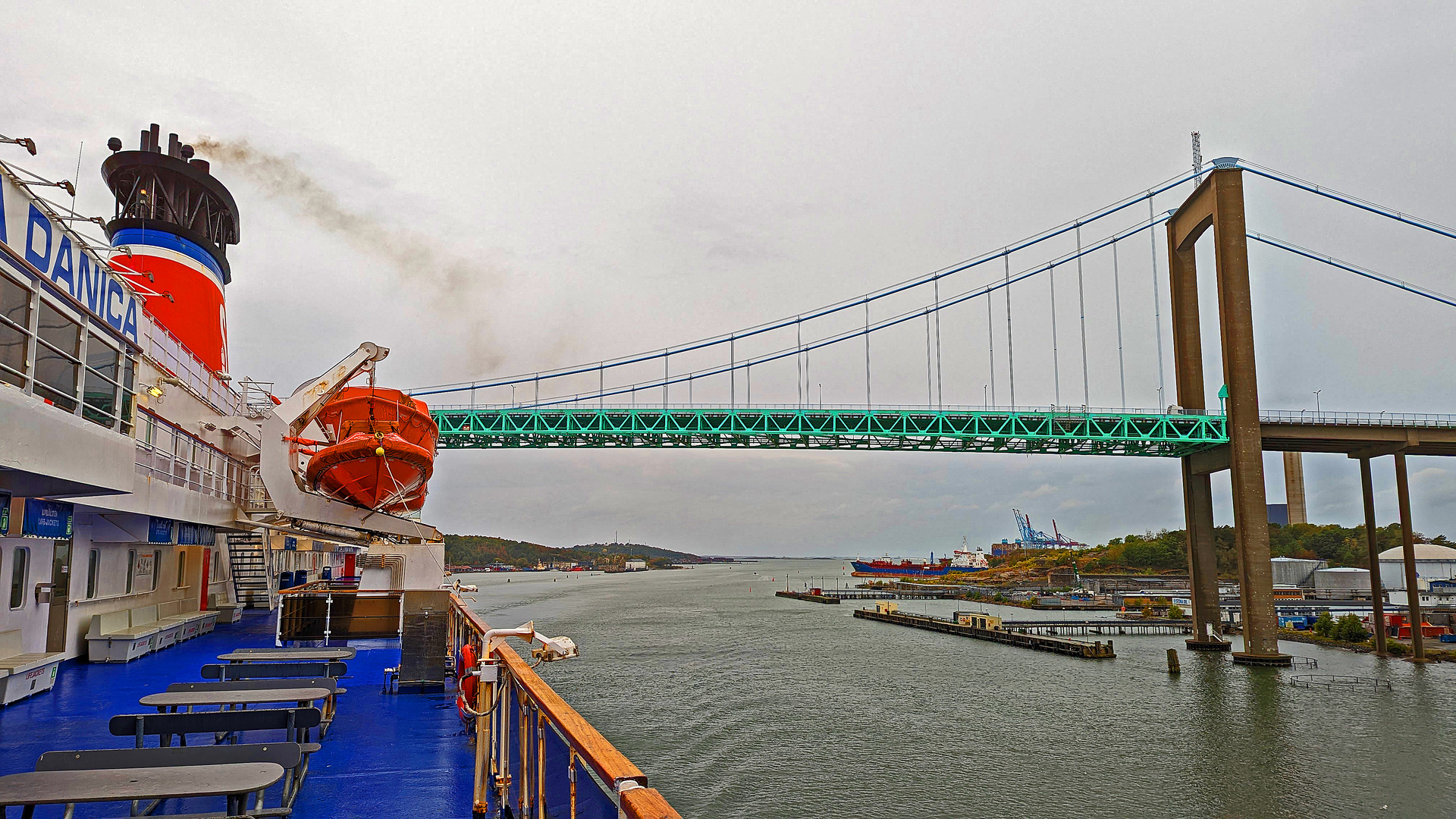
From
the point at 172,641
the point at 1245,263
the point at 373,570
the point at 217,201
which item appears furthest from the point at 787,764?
the point at 1245,263

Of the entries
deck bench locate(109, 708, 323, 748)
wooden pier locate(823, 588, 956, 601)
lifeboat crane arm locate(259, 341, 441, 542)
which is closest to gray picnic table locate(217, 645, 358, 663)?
lifeboat crane arm locate(259, 341, 441, 542)

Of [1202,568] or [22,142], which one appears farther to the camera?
[1202,568]

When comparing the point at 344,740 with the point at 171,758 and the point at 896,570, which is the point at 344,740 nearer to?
the point at 171,758

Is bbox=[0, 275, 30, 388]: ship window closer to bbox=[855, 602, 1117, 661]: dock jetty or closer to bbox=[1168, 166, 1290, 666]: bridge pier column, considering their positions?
bbox=[1168, 166, 1290, 666]: bridge pier column

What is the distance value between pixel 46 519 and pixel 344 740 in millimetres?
3568

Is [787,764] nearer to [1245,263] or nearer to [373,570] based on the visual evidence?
[373,570]

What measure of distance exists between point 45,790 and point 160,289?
16.1 m

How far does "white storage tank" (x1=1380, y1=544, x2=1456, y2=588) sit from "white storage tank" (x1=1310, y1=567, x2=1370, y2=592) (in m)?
1.33

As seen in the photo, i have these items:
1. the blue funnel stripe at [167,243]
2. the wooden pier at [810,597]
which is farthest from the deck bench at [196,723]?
the wooden pier at [810,597]

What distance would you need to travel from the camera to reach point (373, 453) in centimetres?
1275

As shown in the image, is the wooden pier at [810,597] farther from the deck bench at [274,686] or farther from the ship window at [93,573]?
the deck bench at [274,686]

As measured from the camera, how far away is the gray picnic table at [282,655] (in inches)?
301

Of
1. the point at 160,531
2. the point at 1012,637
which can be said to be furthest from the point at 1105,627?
the point at 160,531

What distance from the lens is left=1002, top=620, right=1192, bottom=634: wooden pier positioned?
49.8m
